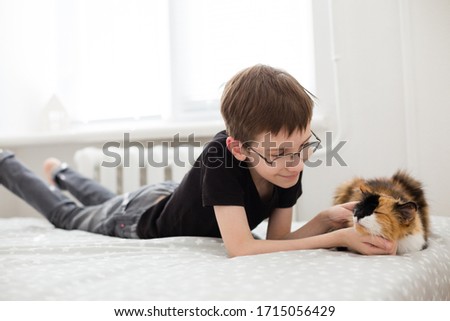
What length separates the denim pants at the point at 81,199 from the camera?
132 centimetres

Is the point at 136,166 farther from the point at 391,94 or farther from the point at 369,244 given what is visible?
the point at 369,244

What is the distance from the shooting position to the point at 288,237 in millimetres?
1091

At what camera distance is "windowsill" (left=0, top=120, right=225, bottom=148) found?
6.31ft

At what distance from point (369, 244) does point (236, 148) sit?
0.31 meters

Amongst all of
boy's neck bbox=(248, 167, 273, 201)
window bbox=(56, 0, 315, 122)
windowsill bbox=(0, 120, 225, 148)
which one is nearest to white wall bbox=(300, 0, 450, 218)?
window bbox=(56, 0, 315, 122)

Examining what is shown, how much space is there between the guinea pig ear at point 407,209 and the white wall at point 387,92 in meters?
0.79

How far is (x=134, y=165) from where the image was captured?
193 cm

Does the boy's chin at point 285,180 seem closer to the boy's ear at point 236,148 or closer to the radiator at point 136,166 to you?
the boy's ear at point 236,148

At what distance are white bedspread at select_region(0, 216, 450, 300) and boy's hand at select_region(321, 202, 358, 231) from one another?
0.39 feet

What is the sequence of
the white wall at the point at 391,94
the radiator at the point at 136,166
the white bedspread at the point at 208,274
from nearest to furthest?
the white bedspread at the point at 208,274
the white wall at the point at 391,94
the radiator at the point at 136,166

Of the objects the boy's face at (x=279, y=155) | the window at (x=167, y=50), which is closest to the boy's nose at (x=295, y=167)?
the boy's face at (x=279, y=155)

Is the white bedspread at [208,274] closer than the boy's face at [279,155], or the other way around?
the white bedspread at [208,274]

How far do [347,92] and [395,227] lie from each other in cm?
94

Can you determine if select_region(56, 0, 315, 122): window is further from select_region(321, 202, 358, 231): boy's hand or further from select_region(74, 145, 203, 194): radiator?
select_region(321, 202, 358, 231): boy's hand
